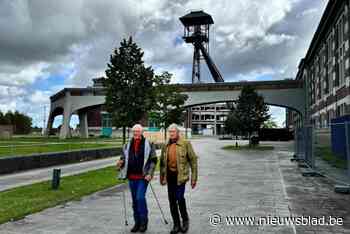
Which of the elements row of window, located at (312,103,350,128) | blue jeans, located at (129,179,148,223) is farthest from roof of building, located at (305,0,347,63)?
blue jeans, located at (129,179,148,223)

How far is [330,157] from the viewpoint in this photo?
13.4 metres

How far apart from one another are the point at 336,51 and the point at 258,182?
2381 cm

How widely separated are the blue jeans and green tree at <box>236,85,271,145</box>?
3402 centimetres

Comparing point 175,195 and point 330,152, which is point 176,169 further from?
point 330,152

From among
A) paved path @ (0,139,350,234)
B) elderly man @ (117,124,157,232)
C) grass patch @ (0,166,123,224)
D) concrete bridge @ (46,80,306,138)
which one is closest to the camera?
elderly man @ (117,124,157,232)

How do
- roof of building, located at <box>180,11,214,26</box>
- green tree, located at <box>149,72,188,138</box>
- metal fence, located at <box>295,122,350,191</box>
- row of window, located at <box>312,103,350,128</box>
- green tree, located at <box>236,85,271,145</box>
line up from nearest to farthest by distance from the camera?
metal fence, located at <box>295,122,350,191</box>
green tree, located at <box>149,72,188,138</box>
row of window, located at <box>312,103,350,128</box>
green tree, located at <box>236,85,271,145</box>
roof of building, located at <box>180,11,214,26</box>

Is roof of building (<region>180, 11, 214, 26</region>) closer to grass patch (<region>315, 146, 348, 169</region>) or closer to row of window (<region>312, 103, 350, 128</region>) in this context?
row of window (<region>312, 103, 350, 128</region>)

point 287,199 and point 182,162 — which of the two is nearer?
point 182,162

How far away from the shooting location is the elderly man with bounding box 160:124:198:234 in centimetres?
618

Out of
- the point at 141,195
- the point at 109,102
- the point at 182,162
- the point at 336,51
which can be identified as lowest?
the point at 141,195

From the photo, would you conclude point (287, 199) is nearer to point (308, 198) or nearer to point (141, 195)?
point (308, 198)

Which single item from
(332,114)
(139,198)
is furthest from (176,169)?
(332,114)

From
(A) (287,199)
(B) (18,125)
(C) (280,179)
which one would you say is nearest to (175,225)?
(A) (287,199)

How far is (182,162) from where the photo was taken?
6184 millimetres
